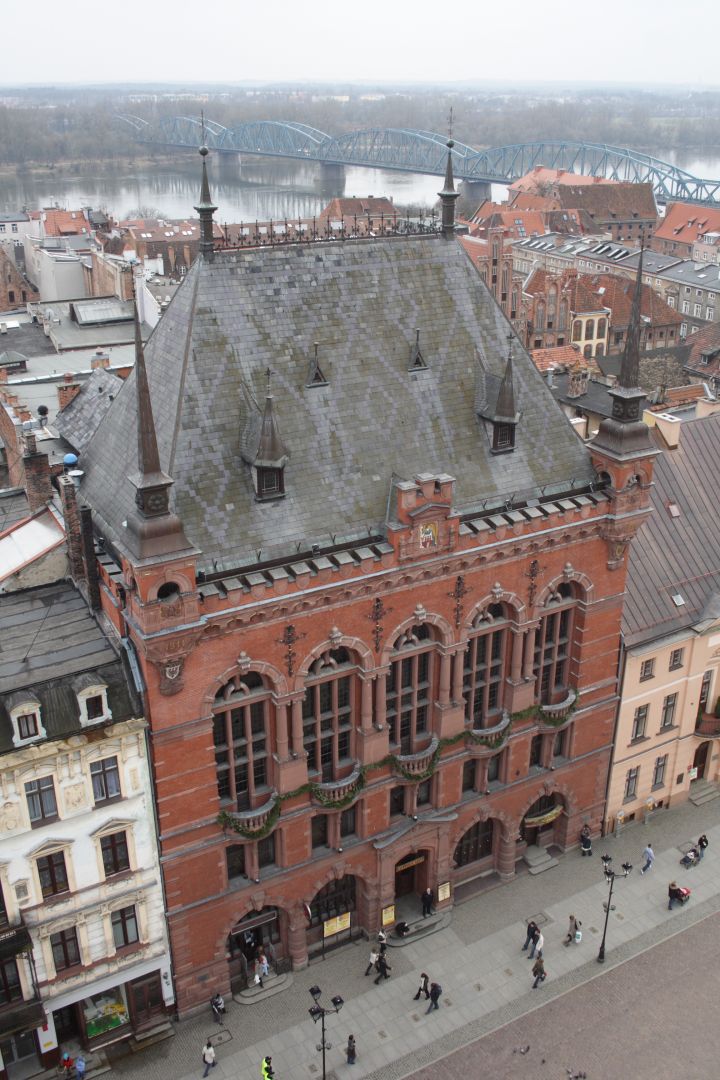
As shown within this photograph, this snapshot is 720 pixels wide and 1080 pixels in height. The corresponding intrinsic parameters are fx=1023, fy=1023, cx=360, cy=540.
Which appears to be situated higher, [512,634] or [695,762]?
[512,634]

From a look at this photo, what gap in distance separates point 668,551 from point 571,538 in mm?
12548

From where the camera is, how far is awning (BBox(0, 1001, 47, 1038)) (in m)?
40.1

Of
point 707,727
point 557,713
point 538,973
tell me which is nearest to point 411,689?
point 557,713

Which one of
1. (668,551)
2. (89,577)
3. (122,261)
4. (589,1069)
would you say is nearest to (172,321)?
(89,577)

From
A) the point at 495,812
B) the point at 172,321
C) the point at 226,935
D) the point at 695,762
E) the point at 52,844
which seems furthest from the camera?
the point at 695,762

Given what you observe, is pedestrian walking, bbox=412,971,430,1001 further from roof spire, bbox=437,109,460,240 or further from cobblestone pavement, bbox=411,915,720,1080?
roof spire, bbox=437,109,460,240

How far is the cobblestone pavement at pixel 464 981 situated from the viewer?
44156 millimetres

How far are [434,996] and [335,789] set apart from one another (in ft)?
35.0

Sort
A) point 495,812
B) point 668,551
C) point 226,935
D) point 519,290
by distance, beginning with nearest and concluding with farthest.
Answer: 1. point 226,935
2. point 495,812
3. point 668,551
4. point 519,290

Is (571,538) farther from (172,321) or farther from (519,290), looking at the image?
(519,290)

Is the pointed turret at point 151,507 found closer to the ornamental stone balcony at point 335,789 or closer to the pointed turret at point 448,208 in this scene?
the ornamental stone balcony at point 335,789

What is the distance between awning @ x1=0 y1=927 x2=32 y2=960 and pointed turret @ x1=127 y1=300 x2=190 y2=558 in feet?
51.9

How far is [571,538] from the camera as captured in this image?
46688mm

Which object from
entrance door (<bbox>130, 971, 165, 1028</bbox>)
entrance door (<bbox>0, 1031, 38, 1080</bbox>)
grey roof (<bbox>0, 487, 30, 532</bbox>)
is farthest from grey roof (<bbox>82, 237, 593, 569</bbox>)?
entrance door (<bbox>0, 1031, 38, 1080</bbox>)
